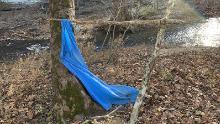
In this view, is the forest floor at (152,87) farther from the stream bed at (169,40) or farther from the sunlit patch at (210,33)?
the sunlit patch at (210,33)

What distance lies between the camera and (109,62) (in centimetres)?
1284

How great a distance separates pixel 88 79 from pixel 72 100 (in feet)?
1.85

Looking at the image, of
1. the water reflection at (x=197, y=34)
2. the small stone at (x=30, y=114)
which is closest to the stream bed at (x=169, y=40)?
the water reflection at (x=197, y=34)

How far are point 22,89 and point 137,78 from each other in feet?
10.1

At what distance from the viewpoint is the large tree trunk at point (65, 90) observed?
28.1ft

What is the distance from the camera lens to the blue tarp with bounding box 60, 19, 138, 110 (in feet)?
28.1

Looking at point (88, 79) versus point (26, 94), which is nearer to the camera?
point (88, 79)

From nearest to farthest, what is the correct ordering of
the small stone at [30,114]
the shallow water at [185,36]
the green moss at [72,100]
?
1. the green moss at [72,100]
2. the small stone at [30,114]
3. the shallow water at [185,36]

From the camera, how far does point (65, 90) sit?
28.8ft

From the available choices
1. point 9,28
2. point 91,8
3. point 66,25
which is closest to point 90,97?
point 66,25


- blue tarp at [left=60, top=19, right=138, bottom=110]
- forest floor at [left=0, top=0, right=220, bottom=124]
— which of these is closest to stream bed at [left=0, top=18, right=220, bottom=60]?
forest floor at [left=0, top=0, right=220, bottom=124]

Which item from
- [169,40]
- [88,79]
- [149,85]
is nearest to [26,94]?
[88,79]

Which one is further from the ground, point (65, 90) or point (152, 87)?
point (65, 90)

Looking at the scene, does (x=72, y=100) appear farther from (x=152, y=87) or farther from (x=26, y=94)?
(x=26, y=94)
